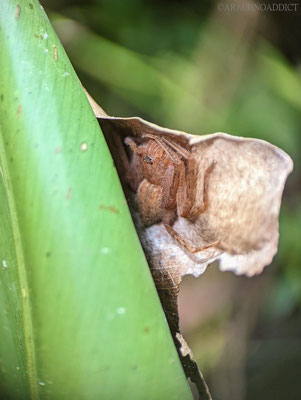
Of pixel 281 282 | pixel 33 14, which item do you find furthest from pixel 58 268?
pixel 281 282

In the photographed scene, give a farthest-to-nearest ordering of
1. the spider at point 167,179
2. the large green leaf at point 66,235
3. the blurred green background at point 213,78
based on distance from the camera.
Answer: the blurred green background at point 213,78 → the spider at point 167,179 → the large green leaf at point 66,235

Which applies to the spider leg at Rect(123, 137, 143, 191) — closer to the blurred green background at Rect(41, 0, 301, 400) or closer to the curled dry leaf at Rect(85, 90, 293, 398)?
the curled dry leaf at Rect(85, 90, 293, 398)

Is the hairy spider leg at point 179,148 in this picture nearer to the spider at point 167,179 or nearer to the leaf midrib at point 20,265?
the spider at point 167,179

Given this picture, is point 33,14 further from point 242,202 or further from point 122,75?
point 122,75

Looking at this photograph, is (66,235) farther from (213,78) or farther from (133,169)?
(213,78)

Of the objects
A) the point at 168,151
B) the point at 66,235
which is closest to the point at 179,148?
the point at 168,151

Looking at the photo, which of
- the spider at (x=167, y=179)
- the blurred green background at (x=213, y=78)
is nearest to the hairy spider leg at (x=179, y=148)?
the spider at (x=167, y=179)
